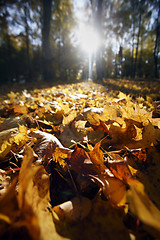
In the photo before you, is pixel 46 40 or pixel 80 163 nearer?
pixel 80 163

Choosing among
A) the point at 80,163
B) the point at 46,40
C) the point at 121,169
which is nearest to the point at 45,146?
the point at 80,163

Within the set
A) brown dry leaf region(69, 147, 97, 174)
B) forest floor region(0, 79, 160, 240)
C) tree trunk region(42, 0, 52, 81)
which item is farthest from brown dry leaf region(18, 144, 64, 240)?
tree trunk region(42, 0, 52, 81)

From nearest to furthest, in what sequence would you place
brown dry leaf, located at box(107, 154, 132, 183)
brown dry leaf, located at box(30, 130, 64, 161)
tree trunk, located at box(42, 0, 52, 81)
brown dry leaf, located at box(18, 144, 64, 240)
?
1. brown dry leaf, located at box(18, 144, 64, 240)
2. brown dry leaf, located at box(107, 154, 132, 183)
3. brown dry leaf, located at box(30, 130, 64, 161)
4. tree trunk, located at box(42, 0, 52, 81)

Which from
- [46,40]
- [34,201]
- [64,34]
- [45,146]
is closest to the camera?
[34,201]

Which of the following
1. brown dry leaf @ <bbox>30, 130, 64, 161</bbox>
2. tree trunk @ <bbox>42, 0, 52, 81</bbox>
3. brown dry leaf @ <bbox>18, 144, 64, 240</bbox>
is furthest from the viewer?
tree trunk @ <bbox>42, 0, 52, 81</bbox>

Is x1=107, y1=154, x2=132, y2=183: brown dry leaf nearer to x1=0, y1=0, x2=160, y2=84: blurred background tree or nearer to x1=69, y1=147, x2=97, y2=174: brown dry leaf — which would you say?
x1=69, y1=147, x2=97, y2=174: brown dry leaf

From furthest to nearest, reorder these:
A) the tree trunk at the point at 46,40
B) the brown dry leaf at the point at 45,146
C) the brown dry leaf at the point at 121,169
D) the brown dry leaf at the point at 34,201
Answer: the tree trunk at the point at 46,40, the brown dry leaf at the point at 45,146, the brown dry leaf at the point at 121,169, the brown dry leaf at the point at 34,201

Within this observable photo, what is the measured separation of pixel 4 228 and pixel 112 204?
249 millimetres

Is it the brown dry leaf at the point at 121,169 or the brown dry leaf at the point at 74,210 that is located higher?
the brown dry leaf at the point at 121,169

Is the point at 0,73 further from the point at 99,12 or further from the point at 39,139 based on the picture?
the point at 39,139

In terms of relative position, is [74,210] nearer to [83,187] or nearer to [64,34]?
[83,187]

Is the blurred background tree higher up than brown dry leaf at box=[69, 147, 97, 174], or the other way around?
the blurred background tree

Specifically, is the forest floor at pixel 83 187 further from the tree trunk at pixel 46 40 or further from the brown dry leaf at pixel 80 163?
the tree trunk at pixel 46 40

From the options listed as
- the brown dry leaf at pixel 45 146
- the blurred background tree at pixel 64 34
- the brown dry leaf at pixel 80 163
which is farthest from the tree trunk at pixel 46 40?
the brown dry leaf at pixel 80 163
